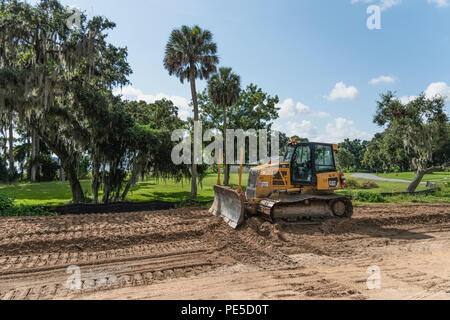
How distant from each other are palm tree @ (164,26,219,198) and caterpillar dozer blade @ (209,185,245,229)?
7.70 meters

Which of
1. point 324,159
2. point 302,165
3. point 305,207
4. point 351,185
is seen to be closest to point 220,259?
point 305,207

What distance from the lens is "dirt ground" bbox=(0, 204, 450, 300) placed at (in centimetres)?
482

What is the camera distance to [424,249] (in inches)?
292

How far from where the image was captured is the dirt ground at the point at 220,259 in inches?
190

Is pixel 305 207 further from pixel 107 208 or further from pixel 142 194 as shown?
pixel 142 194

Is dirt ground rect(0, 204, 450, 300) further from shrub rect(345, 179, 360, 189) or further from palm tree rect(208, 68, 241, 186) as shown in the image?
shrub rect(345, 179, 360, 189)

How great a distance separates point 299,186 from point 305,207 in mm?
770

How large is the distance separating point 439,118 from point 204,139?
17.4 meters

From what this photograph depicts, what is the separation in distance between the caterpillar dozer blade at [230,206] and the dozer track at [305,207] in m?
0.78

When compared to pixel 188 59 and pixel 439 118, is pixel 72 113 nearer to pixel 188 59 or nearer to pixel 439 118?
pixel 188 59

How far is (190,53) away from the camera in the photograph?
61.5 feet

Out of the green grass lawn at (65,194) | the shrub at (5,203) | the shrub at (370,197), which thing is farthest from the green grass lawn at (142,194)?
the shrub at (5,203)

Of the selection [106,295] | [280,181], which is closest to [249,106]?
[280,181]
